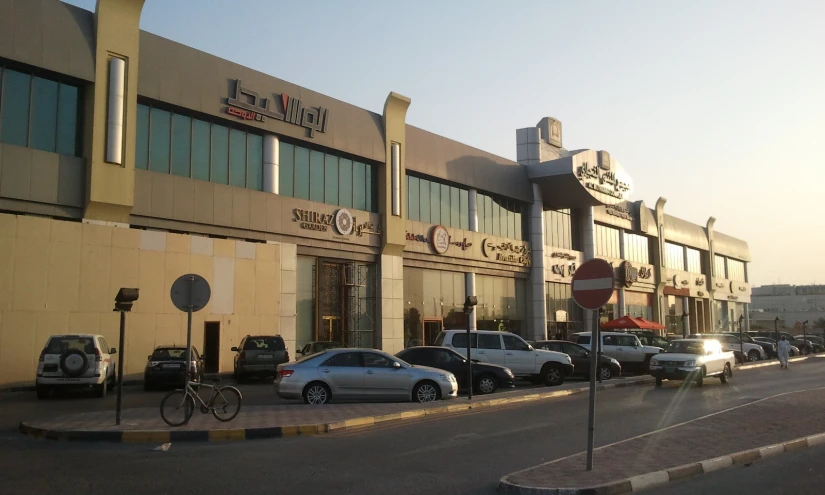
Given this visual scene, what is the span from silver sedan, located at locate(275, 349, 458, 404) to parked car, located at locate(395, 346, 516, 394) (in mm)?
2495

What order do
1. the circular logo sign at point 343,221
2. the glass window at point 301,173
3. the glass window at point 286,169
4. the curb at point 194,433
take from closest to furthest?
the curb at point 194,433 → the glass window at point 286,169 → the glass window at point 301,173 → the circular logo sign at point 343,221

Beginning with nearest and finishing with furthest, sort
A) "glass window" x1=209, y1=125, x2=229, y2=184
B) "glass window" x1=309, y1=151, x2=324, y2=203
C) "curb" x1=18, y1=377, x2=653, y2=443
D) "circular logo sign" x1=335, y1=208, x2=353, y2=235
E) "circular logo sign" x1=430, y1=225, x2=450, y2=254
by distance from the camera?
"curb" x1=18, y1=377, x2=653, y2=443
"glass window" x1=209, y1=125, x2=229, y2=184
"glass window" x1=309, y1=151, x2=324, y2=203
"circular logo sign" x1=335, y1=208, x2=353, y2=235
"circular logo sign" x1=430, y1=225, x2=450, y2=254

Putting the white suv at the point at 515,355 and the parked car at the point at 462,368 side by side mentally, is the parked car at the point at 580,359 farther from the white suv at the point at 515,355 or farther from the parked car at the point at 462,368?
the parked car at the point at 462,368

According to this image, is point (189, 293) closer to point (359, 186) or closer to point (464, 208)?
point (359, 186)

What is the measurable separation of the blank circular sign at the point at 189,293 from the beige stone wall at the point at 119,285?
43.3ft

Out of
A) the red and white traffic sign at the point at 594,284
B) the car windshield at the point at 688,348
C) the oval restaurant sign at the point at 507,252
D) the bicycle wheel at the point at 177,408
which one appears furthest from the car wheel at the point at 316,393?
the oval restaurant sign at the point at 507,252

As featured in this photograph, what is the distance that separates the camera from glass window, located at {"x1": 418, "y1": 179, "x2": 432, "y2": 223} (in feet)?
132

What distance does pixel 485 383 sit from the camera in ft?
69.3

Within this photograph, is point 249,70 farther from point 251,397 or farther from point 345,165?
point 251,397

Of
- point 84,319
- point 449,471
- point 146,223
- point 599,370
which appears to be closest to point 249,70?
point 146,223

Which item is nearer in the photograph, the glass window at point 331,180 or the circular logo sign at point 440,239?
the glass window at point 331,180

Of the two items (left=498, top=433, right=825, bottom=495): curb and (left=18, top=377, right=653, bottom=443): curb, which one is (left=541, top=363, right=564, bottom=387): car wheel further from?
(left=498, top=433, right=825, bottom=495): curb

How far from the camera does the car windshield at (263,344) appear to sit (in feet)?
85.6

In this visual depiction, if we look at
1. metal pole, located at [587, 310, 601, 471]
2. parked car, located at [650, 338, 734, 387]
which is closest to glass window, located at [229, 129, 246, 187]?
parked car, located at [650, 338, 734, 387]
